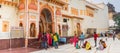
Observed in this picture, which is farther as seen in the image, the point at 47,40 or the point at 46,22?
the point at 46,22

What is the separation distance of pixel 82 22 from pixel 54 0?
1433 cm

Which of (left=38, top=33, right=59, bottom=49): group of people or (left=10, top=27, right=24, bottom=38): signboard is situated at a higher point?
(left=10, top=27, right=24, bottom=38): signboard

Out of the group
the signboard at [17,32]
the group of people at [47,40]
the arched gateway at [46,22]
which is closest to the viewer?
the signboard at [17,32]

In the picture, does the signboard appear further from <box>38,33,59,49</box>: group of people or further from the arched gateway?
the arched gateway

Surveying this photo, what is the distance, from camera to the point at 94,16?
44500mm

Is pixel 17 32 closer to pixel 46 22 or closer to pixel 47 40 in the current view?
pixel 47 40

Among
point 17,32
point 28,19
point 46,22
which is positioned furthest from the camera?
point 46,22

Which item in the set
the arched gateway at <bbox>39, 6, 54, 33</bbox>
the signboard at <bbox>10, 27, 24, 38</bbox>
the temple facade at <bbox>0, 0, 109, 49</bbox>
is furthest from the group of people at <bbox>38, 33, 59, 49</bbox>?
the arched gateway at <bbox>39, 6, 54, 33</bbox>

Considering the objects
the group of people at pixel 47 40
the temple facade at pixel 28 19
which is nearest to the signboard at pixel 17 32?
the temple facade at pixel 28 19

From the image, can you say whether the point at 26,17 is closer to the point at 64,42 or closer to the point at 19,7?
the point at 19,7

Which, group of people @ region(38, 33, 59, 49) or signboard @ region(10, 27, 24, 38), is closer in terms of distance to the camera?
signboard @ region(10, 27, 24, 38)

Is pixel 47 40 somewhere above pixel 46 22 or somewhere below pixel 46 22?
below

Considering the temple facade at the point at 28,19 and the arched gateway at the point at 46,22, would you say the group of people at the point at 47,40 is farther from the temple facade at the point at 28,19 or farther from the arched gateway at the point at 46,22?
the arched gateway at the point at 46,22

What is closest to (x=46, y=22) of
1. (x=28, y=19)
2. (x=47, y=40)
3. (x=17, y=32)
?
(x=28, y=19)
